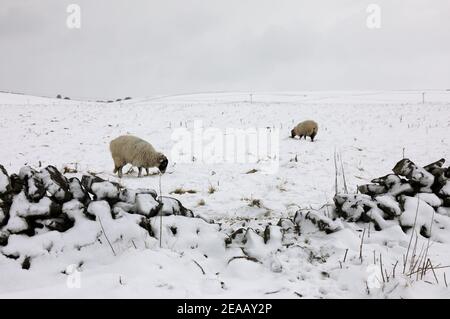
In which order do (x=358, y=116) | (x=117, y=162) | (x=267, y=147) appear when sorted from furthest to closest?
1. (x=358, y=116)
2. (x=267, y=147)
3. (x=117, y=162)

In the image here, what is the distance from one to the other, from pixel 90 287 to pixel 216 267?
1.02m

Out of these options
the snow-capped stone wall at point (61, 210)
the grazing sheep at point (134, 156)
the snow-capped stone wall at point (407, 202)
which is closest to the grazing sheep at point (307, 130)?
the grazing sheep at point (134, 156)

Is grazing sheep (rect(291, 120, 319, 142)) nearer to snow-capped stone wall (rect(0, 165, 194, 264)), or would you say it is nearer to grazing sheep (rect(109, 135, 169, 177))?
grazing sheep (rect(109, 135, 169, 177))

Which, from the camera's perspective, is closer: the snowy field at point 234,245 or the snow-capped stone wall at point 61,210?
the snowy field at point 234,245

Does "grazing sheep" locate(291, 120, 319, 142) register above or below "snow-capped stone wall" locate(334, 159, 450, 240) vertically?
above

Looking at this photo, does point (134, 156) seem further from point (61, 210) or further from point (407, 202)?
point (407, 202)

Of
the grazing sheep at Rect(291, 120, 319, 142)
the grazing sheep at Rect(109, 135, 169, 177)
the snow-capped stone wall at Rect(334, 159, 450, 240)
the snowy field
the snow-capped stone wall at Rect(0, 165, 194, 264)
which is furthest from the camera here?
the grazing sheep at Rect(291, 120, 319, 142)

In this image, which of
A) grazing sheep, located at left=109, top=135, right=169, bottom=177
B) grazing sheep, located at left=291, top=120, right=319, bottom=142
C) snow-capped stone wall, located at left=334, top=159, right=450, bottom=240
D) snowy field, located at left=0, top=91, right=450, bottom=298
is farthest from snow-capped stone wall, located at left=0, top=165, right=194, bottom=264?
grazing sheep, located at left=291, top=120, right=319, bottom=142

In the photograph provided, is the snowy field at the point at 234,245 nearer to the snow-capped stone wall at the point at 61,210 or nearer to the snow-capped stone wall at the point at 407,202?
the snow-capped stone wall at the point at 61,210

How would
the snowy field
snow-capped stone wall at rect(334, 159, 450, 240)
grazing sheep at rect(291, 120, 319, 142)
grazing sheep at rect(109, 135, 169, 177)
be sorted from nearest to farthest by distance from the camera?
the snowy field < snow-capped stone wall at rect(334, 159, 450, 240) < grazing sheep at rect(109, 135, 169, 177) < grazing sheep at rect(291, 120, 319, 142)

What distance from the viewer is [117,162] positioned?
9.52m
